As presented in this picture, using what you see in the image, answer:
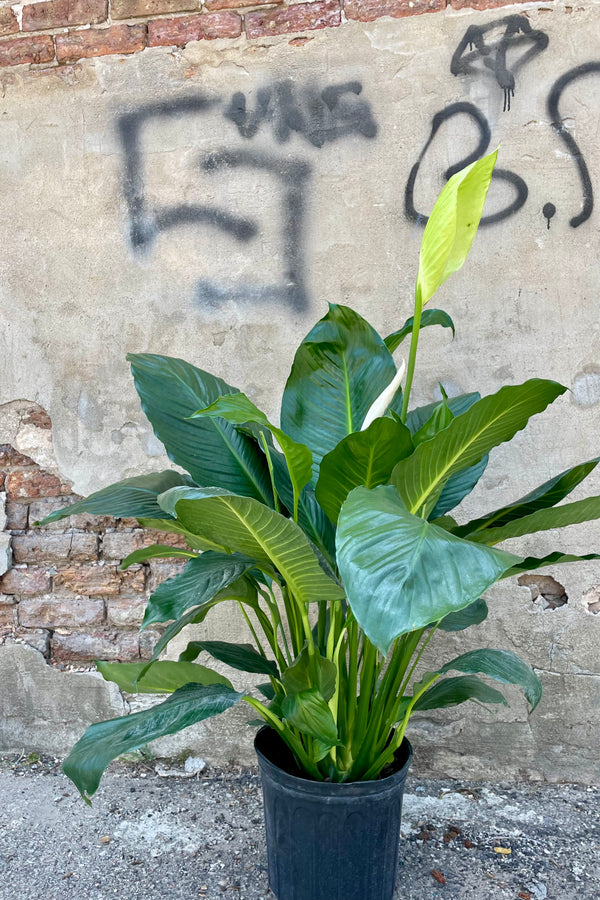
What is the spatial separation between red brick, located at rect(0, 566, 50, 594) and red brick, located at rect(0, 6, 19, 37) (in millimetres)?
1677

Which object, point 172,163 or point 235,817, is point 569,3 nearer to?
point 172,163

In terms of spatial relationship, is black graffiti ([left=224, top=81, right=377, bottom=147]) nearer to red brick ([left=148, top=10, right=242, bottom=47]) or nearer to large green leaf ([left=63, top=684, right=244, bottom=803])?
red brick ([left=148, top=10, right=242, bottom=47])

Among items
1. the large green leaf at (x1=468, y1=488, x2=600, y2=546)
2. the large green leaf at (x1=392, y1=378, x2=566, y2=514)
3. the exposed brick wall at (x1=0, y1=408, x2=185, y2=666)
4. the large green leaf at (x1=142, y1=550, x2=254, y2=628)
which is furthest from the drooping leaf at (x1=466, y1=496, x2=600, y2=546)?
the exposed brick wall at (x1=0, y1=408, x2=185, y2=666)

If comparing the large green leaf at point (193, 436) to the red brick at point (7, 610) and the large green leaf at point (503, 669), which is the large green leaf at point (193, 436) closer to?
the large green leaf at point (503, 669)

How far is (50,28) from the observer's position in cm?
217

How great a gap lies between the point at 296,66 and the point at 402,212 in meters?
0.53

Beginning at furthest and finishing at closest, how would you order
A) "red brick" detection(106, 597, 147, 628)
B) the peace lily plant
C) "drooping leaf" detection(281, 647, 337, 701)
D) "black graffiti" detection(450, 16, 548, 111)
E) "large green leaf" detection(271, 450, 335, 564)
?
"red brick" detection(106, 597, 147, 628), "black graffiti" detection(450, 16, 548, 111), "large green leaf" detection(271, 450, 335, 564), "drooping leaf" detection(281, 647, 337, 701), the peace lily plant

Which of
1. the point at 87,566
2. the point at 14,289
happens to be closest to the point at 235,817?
the point at 87,566

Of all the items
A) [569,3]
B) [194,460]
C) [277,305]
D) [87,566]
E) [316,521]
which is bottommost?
[87,566]

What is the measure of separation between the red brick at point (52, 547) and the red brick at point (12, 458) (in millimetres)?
228

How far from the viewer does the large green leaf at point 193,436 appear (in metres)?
1.50

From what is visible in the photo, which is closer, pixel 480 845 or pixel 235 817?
pixel 480 845

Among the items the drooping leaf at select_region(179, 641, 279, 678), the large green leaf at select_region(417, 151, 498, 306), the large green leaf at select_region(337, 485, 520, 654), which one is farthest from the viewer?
the drooping leaf at select_region(179, 641, 279, 678)

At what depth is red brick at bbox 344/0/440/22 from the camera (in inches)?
79.4
